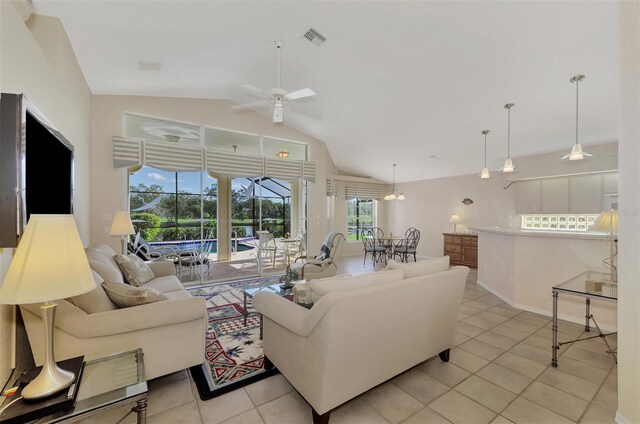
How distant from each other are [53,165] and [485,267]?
6110 mm

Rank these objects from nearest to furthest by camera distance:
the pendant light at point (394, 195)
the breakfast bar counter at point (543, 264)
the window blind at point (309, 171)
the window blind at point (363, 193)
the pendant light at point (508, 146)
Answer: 1. the breakfast bar counter at point (543, 264)
2. the pendant light at point (508, 146)
3. the window blind at point (309, 171)
4. the pendant light at point (394, 195)
5. the window blind at point (363, 193)

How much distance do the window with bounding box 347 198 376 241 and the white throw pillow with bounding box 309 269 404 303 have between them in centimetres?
703

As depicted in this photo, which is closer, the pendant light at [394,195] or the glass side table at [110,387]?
the glass side table at [110,387]

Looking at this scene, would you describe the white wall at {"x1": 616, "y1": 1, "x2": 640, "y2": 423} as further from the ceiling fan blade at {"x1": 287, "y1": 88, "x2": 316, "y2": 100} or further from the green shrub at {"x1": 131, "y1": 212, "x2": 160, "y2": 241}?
the green shrub at {"x1": 131, "y1": 212, "x2": 160, "y2": 241}

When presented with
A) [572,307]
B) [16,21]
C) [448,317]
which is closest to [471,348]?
[448,317]

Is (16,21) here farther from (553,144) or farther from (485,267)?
(553,144)

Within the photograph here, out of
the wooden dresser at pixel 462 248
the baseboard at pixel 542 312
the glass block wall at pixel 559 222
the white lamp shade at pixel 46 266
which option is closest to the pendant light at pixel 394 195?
the wooden dresser at pixel 462 248

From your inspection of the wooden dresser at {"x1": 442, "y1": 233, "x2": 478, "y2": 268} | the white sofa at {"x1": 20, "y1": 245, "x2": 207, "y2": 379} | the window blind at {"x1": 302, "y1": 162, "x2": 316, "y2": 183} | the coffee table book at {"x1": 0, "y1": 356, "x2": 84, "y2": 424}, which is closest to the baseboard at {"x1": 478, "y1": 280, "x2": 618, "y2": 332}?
the wooden dresser at {"x1": 442, "y1": 233, "x2": 478, "y2": 268}

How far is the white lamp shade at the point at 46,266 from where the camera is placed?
1.17m

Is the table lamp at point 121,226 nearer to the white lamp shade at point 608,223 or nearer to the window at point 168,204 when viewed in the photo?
the window at point 168,204

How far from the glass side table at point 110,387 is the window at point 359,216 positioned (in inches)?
308

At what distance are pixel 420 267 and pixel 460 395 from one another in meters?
0.98

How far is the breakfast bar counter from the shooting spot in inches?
129

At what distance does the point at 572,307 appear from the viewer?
3467 millimetres
